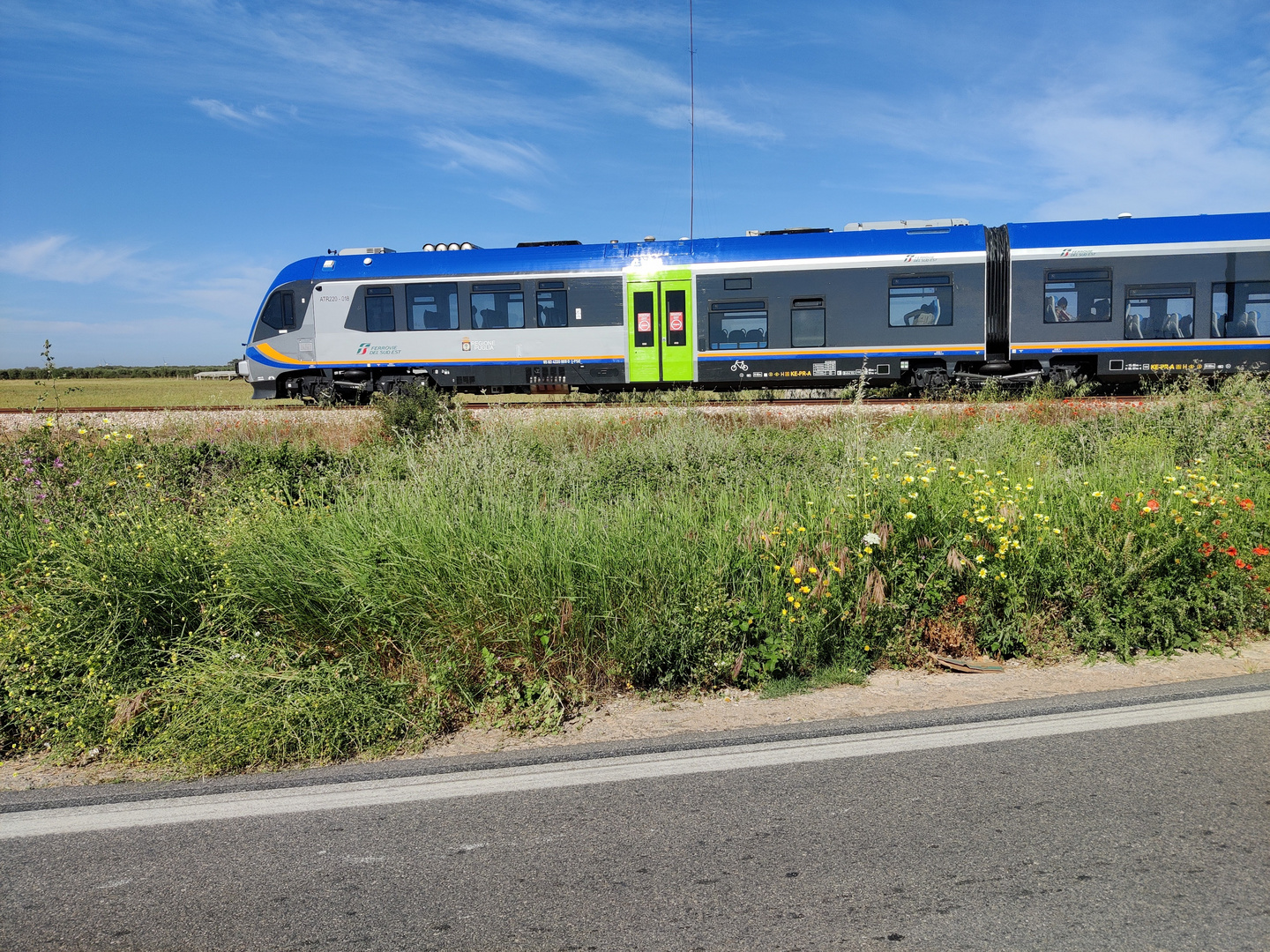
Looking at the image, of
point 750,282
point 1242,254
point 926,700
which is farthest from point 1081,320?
point 926,700

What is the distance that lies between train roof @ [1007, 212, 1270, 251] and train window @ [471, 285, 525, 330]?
984 centimetres

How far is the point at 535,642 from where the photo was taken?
420cm

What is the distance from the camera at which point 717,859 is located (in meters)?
2.63

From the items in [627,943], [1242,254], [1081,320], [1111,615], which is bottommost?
[627,943]

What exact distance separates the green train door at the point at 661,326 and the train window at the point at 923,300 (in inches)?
161

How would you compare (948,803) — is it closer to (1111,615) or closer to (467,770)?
(467,770)

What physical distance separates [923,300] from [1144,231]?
4.20 m

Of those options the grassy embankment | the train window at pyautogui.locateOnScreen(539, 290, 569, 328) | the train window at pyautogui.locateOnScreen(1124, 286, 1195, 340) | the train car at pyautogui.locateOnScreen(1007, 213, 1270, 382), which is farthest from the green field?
the train window at pyautogui.locateOnScreen(1124, 286, 1195, 340)

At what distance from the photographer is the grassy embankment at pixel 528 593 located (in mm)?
3764

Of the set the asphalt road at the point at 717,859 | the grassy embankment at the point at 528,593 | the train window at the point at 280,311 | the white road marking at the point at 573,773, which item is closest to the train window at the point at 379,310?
the train window at the point at 280,311

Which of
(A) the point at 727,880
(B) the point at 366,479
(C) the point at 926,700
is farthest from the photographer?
(B) the point at 366,479

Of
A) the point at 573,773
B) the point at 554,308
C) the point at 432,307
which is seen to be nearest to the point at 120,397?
the point at 432,307

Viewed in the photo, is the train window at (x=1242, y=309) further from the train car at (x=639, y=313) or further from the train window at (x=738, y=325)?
the train window at (x=738, y=325)

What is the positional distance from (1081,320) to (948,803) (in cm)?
1558
